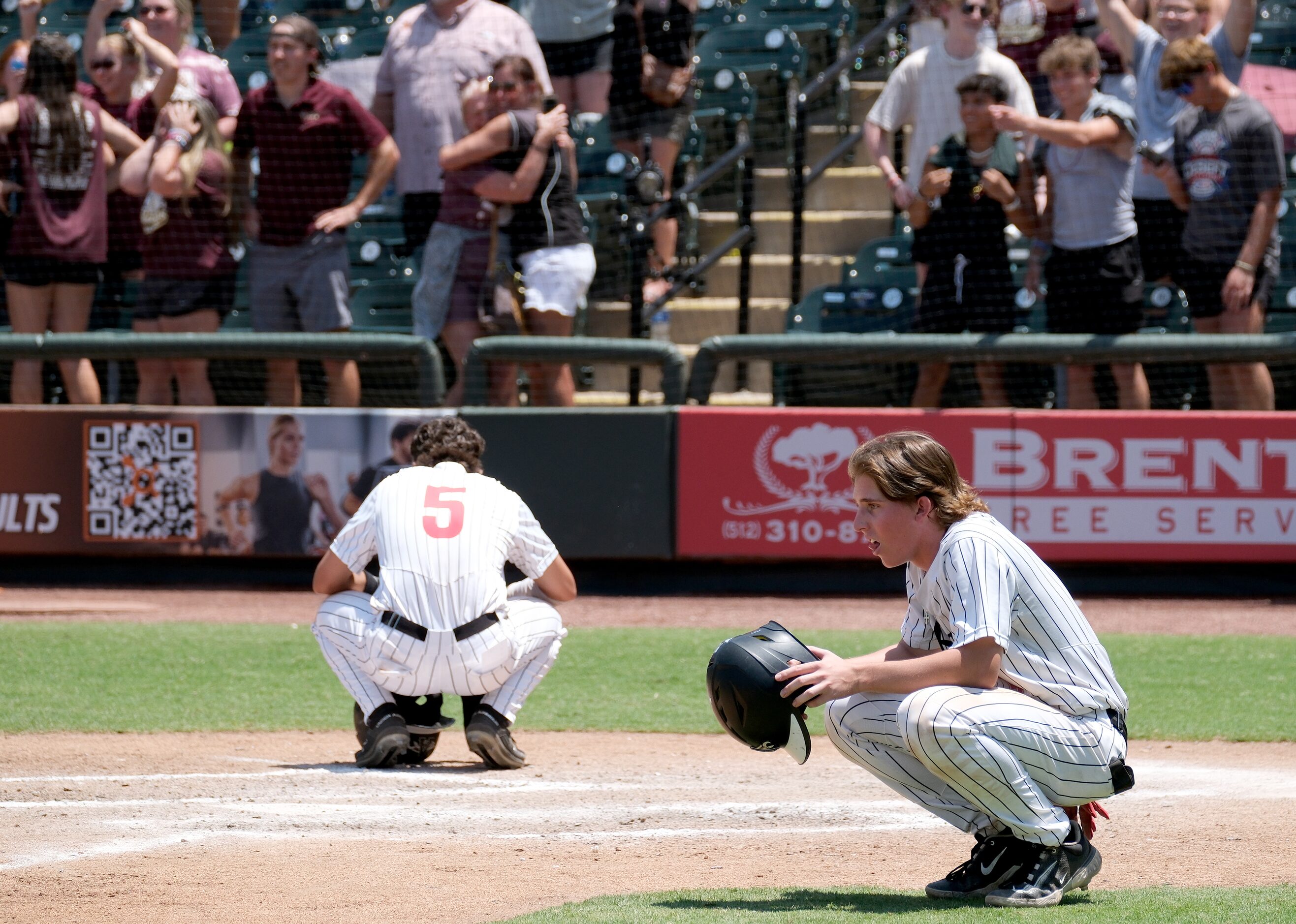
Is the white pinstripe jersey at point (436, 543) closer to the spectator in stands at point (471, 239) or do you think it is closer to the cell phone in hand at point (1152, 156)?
the spectator in stands at point (471, 239)

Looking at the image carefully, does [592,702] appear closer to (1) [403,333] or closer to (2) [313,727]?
(2) [313,727]

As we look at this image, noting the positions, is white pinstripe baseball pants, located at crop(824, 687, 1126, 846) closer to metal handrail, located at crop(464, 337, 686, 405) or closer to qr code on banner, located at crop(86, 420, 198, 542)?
metal handrail, located at crop(464, 337, 686, 405)

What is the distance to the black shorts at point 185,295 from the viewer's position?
9.62m

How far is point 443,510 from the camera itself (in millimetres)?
5574

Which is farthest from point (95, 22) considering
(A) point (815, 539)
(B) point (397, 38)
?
(A) point (815, 539)

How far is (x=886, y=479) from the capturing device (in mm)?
3799

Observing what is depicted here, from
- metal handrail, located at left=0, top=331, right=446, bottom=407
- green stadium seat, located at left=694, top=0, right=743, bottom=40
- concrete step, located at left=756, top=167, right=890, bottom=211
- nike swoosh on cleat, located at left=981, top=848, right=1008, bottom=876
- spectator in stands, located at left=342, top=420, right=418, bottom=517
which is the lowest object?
spectator in stands, located at left=342, top=420, right=418, bottom=517

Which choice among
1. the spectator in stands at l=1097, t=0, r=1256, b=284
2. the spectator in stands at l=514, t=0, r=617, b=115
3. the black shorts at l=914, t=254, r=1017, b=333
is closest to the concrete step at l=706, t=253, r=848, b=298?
the spectator in stands at l=514, t=0, r=617, b=115

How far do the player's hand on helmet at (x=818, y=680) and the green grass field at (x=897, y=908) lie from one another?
481 mm

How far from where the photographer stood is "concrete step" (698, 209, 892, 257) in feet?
39.6

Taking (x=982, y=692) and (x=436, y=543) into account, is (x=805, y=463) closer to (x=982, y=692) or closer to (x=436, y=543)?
(x=436, y=543)

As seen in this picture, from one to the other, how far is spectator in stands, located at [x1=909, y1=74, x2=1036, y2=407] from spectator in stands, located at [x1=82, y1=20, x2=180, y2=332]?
15.2 ft

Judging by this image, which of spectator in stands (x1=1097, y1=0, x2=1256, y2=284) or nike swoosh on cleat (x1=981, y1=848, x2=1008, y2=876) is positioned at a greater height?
spectator in stands (x1=1097, y1=0, x2=1256, y2=284)

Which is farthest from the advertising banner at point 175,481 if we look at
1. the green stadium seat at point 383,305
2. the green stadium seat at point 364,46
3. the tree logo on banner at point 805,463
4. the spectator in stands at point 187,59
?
the green stadium seat at point 364,46
